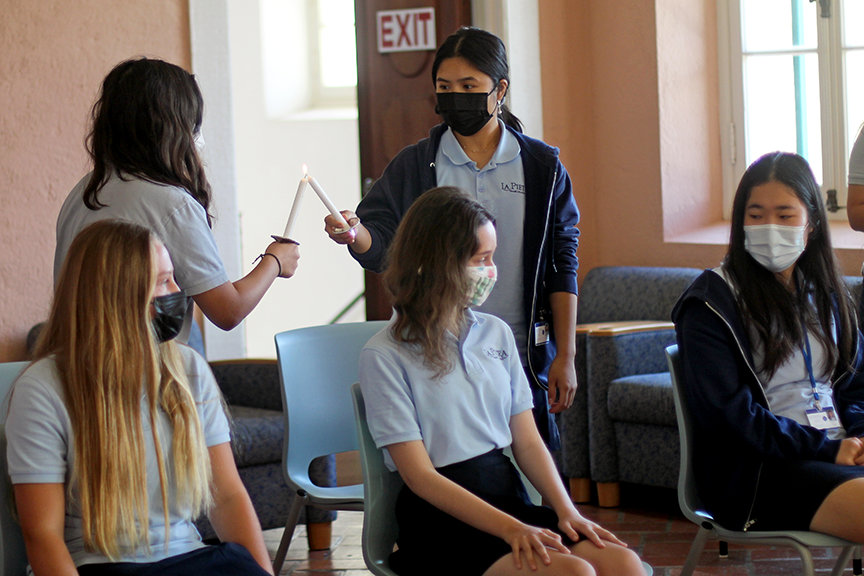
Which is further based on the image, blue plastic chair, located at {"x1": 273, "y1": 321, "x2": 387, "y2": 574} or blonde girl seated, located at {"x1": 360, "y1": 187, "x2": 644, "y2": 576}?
blue plastic chair, located at {"x1": 273, "y1": 321, "x2": 387, "y2": 574}

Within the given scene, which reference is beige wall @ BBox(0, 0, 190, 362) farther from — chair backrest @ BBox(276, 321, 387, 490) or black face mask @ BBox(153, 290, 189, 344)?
black face mask @ BBox(153, 290, 189, 344)

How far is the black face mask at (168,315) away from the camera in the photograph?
1.52 metres

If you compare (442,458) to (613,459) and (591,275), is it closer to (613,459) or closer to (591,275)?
(613,459)

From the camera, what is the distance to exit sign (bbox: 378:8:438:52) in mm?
4258

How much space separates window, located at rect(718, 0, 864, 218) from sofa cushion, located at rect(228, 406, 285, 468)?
103 inches

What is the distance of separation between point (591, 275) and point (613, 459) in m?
1.11

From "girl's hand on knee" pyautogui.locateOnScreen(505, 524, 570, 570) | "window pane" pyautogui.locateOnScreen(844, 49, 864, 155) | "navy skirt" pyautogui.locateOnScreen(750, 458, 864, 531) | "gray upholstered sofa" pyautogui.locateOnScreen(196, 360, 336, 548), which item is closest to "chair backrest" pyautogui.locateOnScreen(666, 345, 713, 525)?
"navy skirt" pyautogui.locateOnScreen(750, 458, 864, 531)

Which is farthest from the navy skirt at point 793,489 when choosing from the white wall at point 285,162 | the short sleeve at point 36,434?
the white wall at point 285,162

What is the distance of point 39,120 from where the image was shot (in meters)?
3.40

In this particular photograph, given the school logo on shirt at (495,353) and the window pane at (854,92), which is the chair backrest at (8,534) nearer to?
the school logo on shirt at (495,353)

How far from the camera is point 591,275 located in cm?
438

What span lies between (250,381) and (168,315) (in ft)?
6.31

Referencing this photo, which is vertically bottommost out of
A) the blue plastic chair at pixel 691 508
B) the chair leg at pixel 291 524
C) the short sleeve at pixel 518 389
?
the chair leg at pixel 291 524

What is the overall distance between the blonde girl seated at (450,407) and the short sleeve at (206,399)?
0.27 m
